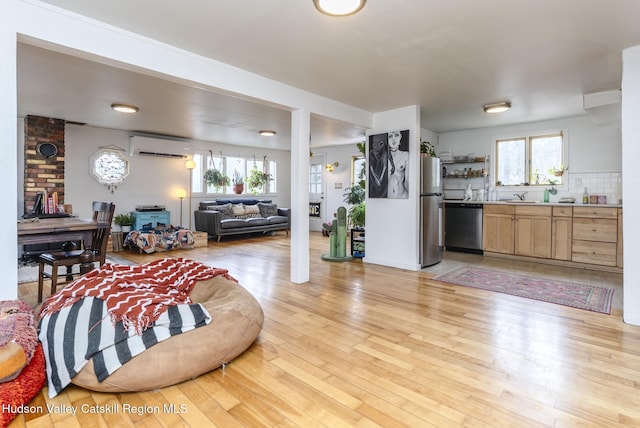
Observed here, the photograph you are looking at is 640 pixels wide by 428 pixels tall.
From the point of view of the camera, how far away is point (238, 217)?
8156 mm

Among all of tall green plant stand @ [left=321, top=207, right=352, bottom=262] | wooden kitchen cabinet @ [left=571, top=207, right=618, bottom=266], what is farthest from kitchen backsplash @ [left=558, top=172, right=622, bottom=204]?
tall green plant stand @ [left=321, top=207, right=352, bottom=262]

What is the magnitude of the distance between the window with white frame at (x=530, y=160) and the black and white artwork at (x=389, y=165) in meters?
2.47

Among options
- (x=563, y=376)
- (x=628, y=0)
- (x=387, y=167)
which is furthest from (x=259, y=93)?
(x=563, y=376)

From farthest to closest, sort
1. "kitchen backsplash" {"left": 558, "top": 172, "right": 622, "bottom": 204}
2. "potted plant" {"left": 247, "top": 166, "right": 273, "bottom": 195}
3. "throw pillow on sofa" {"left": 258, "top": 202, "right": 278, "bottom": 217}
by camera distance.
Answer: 1. "potted plant" {"left": 247, "top": 166, "right": 273, "bottom": 195}
2. "throw pillow on sofa" {"left": 258, "top": 202, "right": 278, "bottom": 217}
3. "kitchen backsplash" {"left": 558, "top": 172, "right": 622, "bottom": 204}

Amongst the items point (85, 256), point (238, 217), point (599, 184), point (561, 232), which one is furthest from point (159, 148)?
point (599, 184)

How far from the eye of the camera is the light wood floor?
5.46ft

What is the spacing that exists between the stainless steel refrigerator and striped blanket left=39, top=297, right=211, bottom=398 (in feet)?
12.0

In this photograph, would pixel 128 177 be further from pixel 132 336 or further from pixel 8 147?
pixel 132 336

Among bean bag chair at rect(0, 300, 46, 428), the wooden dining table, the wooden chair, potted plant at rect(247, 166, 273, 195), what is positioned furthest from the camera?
potted plant at rect(247, 166, 273, 195)

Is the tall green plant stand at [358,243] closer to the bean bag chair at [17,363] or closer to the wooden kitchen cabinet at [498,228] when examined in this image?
the wooden kitchen cabinet at [498,228]

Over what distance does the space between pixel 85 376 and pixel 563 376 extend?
8.81 feet

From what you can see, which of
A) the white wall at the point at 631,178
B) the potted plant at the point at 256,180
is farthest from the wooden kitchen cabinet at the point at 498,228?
the potted plant at the point at 256,180

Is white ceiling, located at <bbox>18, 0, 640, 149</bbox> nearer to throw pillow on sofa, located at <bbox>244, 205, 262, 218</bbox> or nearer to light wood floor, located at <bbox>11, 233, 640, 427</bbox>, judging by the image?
light wood floor, located at <bbox>11, 233, 640, 427</bbox>

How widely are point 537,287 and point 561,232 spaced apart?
1.67m
